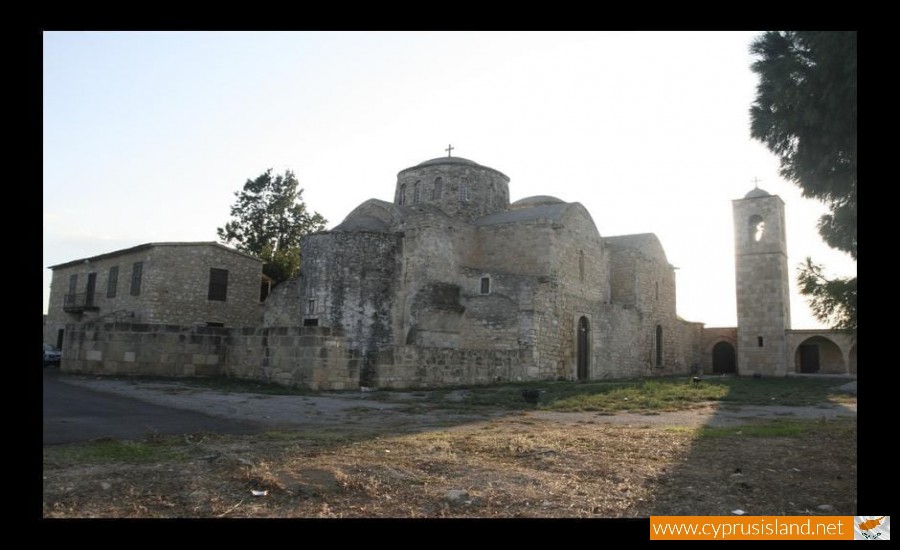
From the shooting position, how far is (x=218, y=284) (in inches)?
1052

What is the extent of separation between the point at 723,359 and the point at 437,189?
19990mm

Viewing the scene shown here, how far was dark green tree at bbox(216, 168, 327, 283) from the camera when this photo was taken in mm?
37312

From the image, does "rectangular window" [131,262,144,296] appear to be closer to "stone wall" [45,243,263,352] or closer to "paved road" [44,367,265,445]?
"stone wall" [45,243,263,352]

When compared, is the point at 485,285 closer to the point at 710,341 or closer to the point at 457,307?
the point at 457,307

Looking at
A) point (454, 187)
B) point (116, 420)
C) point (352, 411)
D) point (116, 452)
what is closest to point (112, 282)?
point (454, 187)

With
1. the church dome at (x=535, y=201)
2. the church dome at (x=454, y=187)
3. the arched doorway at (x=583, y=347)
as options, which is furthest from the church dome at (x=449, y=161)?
the arched doorway at (x=583, y=347)

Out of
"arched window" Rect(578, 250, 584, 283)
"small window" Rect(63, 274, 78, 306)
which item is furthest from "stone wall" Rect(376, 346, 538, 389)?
"small window" Rect(63, 274, 78, 306)

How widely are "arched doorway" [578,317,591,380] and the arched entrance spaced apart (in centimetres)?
1362

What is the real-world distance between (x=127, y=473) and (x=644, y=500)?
12.2 ft

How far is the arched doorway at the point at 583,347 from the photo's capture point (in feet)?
77.8
